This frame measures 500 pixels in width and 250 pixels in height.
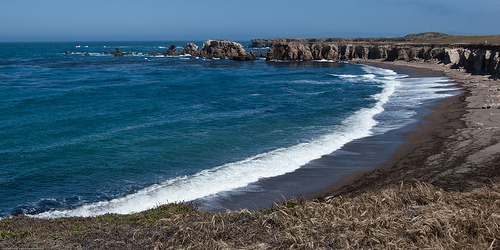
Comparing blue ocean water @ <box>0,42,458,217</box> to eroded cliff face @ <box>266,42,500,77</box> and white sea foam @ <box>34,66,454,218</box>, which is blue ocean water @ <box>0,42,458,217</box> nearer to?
white sea foam @ <box>34,66,454,218</box>

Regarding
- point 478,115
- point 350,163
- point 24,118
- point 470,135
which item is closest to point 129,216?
point 350,163

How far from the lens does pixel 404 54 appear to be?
221 ft

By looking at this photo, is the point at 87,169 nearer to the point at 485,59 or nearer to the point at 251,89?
the point at 251,89

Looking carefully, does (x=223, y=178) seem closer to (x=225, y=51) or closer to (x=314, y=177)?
(x=314, y=177)

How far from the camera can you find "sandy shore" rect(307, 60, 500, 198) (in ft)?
34.8

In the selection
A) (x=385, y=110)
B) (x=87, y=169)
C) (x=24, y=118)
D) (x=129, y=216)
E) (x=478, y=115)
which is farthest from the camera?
Result: (x=385, y=110)

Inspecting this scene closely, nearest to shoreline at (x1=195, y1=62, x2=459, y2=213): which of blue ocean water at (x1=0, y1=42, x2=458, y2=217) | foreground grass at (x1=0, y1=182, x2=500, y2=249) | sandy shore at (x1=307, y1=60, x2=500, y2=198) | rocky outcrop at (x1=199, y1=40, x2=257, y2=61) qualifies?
sandy shore at (x1=307, y1=60, x2=500, y2=198)

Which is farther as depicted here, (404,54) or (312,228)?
(404,54)

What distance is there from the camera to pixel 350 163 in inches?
528

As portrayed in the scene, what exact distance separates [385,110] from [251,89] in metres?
14.9

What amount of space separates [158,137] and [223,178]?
617cm

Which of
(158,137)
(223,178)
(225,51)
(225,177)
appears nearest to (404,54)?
(225,51)

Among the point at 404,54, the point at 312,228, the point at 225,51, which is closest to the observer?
the point at 312,228

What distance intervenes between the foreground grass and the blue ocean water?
3.90 metres
